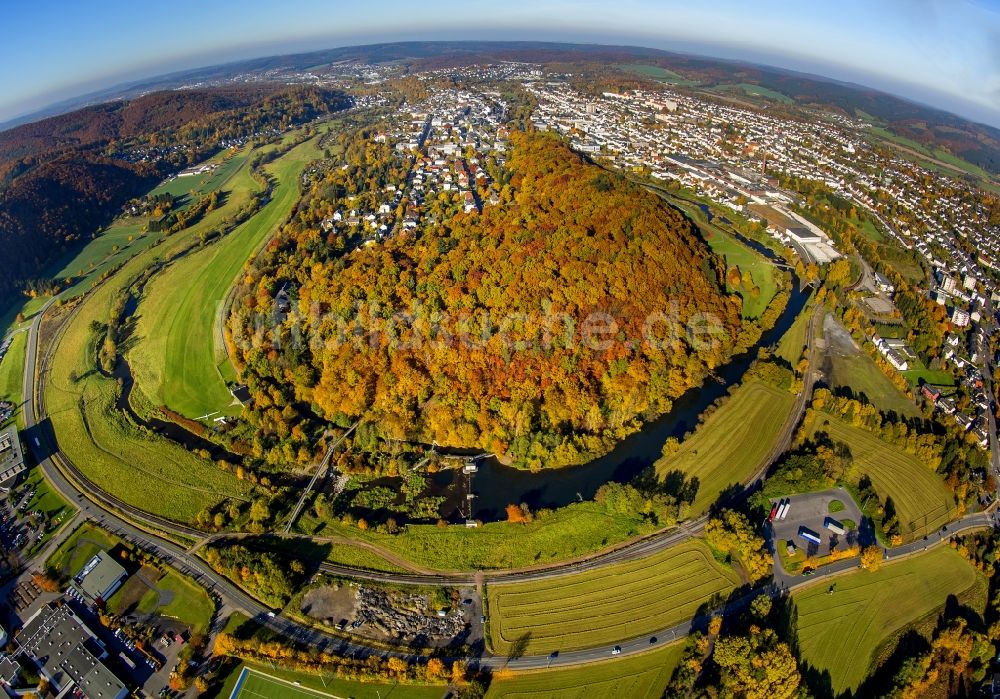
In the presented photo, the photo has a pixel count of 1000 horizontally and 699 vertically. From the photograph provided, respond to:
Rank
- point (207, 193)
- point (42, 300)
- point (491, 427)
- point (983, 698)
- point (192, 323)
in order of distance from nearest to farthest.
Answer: point (983, 698), point (491, 427), point (192, 323), point (42, 300), point (207, 193)

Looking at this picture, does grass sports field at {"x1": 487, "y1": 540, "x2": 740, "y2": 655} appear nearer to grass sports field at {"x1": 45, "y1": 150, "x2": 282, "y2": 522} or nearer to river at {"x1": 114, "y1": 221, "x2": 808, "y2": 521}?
river at {"x1": 114, "y1": 221, "x2": 808, "y2": 521}

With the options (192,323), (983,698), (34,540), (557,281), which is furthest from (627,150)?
(34,540)

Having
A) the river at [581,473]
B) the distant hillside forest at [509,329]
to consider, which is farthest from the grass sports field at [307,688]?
the distant hillside forest at [509,329]

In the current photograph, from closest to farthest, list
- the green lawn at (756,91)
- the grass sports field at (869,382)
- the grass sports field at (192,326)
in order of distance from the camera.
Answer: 1. the grass sports field at (869,382)
2. the grass sports field at (192,326)
3. the green lawn at (756,91)

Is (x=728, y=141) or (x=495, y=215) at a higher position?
(x=728, y=141)

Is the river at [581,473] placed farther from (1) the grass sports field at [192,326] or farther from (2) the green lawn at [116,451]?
(1) the grass sports field at [192,326]

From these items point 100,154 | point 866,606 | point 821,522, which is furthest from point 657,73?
point 866,606

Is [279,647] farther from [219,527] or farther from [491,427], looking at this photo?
[491,427]
